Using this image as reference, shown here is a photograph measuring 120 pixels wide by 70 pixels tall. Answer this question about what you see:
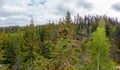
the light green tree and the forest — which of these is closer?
the forest

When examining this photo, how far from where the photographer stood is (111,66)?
44562 millimetres

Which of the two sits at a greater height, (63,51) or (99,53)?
(63,51)

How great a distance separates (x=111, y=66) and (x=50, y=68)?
30699mm

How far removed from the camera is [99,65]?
45.0 metres

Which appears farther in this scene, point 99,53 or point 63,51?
point 99,53

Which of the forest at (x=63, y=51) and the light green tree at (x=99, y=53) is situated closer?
the forest at (x=63, y=51)

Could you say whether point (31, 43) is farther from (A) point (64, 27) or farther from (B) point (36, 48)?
(A) point (64, 27)

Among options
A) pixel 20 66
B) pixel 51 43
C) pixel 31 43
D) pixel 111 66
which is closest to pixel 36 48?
pixel 31 43

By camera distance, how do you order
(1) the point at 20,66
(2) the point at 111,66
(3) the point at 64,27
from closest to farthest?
(3) the point at 64,27, (2) the point at 111,66, (1) the point at 20,66

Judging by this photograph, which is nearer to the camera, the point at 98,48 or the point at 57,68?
the point at 57,68

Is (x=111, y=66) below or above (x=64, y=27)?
below

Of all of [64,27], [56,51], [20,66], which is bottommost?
[20,66]

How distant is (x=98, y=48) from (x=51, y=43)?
30.5 meters

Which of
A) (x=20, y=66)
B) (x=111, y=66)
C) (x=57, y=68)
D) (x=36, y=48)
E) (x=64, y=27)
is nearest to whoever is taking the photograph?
(x=57, y=68)
